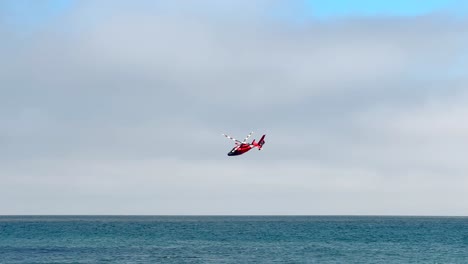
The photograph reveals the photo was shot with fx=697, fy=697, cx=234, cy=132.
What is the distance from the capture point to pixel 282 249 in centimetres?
→ 10825

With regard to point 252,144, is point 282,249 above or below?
below

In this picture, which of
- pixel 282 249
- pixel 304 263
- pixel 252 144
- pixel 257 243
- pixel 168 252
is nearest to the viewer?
pixel 252 144

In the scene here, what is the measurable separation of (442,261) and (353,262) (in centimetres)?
1308

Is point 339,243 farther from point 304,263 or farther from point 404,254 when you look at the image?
point 304,263

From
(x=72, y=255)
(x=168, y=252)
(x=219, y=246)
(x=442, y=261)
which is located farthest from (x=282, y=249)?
(x=72, y=255)

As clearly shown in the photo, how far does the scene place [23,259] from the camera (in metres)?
89.5

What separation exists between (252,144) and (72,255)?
39351 millimetres

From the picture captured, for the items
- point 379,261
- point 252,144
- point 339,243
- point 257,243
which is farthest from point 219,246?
point 252,144

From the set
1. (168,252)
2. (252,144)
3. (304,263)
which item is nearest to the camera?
(252,144)

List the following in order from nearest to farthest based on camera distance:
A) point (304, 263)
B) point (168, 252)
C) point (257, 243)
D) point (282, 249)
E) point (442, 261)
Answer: point (304, 263)
point (442, 261)
point (168, 252)
point (282, 249)
point (257, 243)

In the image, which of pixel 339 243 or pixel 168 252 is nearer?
pixel 168 252

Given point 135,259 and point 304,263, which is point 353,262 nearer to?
point 304,263

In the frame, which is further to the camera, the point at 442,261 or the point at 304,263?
the point at 442,261

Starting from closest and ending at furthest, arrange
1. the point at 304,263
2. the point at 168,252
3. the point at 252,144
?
the point at 252,144, the point at 304,263, the point at 168,252
